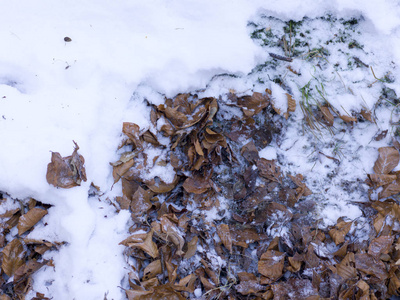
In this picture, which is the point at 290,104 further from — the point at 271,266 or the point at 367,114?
the point at 271,266

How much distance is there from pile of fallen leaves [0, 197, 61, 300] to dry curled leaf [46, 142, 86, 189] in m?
0.21

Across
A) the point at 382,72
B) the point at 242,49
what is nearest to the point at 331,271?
the point at 382,72

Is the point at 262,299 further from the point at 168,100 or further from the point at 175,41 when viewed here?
the point at 175,41

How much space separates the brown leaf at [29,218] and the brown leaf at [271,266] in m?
1.29

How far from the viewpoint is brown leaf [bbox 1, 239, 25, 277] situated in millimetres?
1857

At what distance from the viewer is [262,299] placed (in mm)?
1975

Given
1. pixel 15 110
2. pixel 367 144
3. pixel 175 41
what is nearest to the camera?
pixel 15 110

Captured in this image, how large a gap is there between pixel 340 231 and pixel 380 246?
0.79ft

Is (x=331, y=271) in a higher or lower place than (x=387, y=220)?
lower

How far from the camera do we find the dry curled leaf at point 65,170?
184 centimetres

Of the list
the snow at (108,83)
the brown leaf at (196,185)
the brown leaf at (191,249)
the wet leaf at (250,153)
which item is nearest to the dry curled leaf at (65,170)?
the snow at (108,83)

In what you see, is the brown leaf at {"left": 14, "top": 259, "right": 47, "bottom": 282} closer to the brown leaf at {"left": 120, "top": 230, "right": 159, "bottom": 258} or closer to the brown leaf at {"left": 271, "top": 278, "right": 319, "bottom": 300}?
the brown leaf at {"left": 120, "top": 230, "right": 159, "bottom": 258}

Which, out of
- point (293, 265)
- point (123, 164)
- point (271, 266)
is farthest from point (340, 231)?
point (123, 164)

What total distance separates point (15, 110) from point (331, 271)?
206 cm
